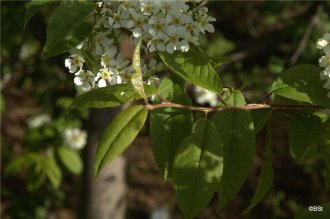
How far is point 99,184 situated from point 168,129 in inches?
74.6

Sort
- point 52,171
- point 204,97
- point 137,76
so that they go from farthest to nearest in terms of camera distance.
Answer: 1. point 52,171
2. point 204,97
3. point 137,76

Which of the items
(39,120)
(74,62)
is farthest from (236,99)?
(39,120)

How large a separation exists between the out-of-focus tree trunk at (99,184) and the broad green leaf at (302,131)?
1.66m

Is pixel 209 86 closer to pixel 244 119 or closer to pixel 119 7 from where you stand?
pixel 244 119

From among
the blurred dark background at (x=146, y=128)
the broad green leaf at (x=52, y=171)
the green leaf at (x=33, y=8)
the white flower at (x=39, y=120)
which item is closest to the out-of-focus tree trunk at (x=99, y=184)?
the blurred dark background at (x=146, y=128)

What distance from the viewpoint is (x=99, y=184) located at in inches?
124

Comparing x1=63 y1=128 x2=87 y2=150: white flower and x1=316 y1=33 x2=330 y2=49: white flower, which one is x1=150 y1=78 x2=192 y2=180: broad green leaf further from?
x1=63 y1=128 x2=87 y2=150: white flower

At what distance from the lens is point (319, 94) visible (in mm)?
1369

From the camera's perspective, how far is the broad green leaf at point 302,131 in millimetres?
1396

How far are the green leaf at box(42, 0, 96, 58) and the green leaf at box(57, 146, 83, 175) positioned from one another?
2135mm

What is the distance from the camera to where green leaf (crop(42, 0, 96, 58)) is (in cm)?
127

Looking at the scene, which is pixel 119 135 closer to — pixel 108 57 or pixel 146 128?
pixel 108 57

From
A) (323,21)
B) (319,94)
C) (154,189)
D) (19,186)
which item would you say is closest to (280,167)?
(154,189)

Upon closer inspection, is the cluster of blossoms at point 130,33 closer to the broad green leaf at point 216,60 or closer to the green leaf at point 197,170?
the broad green leaf at point 216,60
